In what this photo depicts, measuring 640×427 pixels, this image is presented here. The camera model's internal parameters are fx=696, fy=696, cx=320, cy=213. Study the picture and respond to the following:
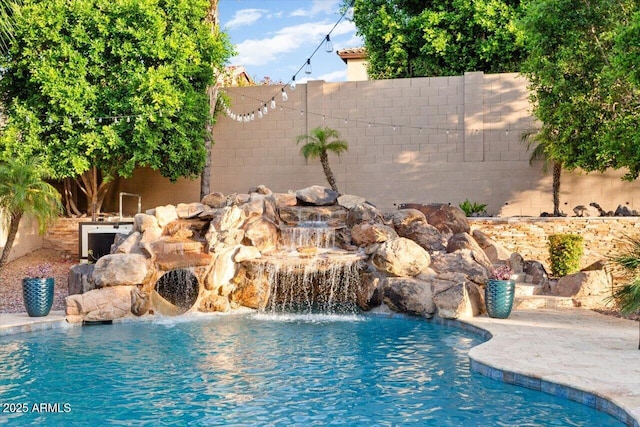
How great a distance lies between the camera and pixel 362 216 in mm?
14523

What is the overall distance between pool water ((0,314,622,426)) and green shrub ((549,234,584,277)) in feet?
17.1

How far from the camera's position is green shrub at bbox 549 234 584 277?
49.8 feet

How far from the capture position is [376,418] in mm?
6395

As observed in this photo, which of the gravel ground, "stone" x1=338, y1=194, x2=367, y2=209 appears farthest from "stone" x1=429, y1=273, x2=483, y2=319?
the gravel ground

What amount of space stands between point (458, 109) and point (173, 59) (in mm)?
8057

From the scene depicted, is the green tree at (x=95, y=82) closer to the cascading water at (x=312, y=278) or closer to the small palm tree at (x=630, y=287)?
the cascading water at (x=312, y=278)

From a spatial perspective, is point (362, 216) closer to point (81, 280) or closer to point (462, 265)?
point (462, 265)

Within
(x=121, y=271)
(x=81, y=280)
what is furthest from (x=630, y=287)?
(x=81, y=280)

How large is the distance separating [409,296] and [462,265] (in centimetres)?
125

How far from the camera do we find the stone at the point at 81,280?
13.0 metres

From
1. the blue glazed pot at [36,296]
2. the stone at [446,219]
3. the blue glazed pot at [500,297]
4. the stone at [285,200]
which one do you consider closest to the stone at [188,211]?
the stone at [285,200]

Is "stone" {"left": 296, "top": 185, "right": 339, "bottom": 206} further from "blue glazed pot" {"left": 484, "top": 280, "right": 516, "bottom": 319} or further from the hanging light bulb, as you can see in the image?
"blue glazed pot" {"left": 484, "top": 280, "right": 516, "bottom": 319}

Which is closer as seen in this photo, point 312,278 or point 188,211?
point 312,278

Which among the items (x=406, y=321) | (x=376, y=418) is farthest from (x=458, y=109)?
(x=376, y=418)
